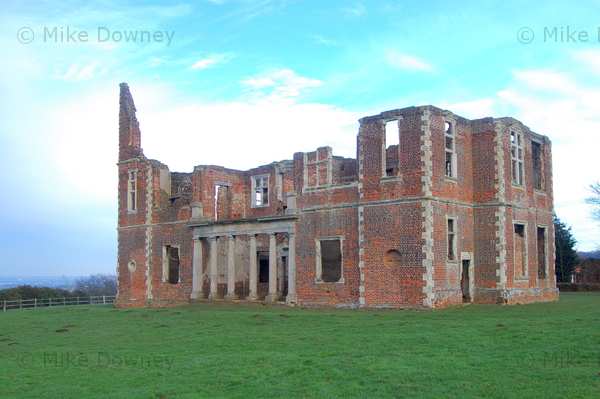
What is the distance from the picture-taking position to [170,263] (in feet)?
127

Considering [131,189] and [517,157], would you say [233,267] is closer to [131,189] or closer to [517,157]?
[131,189]

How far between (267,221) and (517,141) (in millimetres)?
12119

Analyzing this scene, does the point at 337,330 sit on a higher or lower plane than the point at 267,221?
lower

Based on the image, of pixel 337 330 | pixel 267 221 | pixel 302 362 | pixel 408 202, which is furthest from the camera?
pixel 267 221

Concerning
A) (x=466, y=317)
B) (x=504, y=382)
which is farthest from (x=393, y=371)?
(x=466, y=317)

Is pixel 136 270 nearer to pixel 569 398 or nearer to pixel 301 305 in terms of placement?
pixel 301 305

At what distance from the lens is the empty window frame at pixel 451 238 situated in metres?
28.0

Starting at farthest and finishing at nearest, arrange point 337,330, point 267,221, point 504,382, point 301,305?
1. point 267,221
2. point 301,305
3. point 337,330
4. point 504,382

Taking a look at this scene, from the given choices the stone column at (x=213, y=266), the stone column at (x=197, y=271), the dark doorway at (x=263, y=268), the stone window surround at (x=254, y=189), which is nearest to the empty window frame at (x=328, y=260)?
the stone column at (x=213, y=266)

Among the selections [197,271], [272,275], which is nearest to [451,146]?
[272,275]

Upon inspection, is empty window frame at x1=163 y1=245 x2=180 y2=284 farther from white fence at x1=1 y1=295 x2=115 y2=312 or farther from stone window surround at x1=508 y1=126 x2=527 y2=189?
stone window surround at x1=508 y1=126 x2=527 y2=189

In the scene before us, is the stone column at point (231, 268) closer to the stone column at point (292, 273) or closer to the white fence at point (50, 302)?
the stone column at point (292, 273)

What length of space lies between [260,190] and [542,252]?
15.3 meters

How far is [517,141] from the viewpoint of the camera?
3072 cm
